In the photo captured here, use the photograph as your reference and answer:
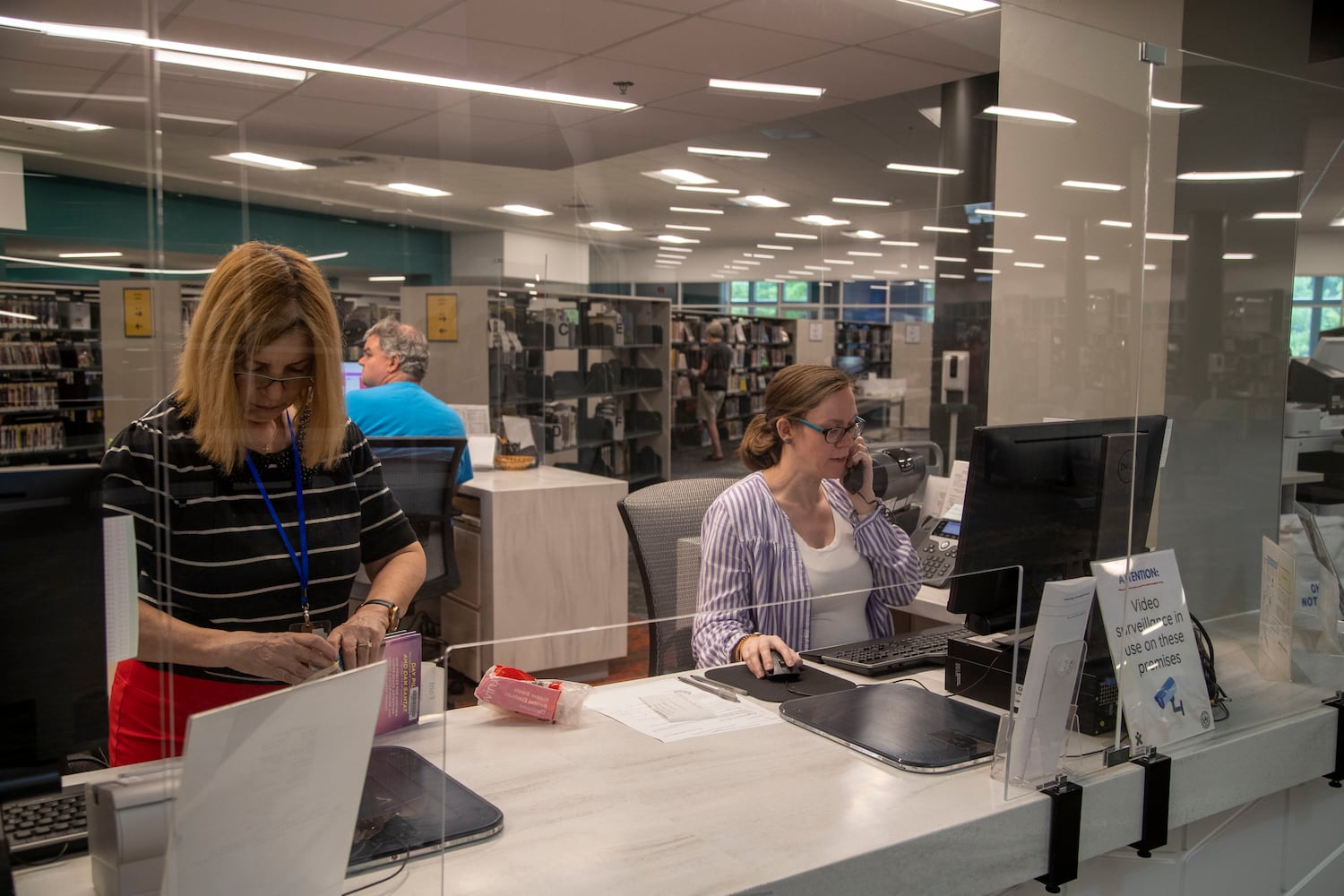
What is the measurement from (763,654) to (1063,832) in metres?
0.59

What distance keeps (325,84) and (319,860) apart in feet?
3.96

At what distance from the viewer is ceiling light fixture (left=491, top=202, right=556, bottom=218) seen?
3606mm

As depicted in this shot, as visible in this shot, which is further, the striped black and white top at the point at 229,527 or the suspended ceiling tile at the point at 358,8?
the suspended ceiling tile at the point at 358,8

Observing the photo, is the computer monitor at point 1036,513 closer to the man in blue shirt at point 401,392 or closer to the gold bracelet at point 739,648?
the gold bracelet at point 739,648

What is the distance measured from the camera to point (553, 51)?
342 centimetres

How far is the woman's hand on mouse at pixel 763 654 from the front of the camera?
1.79 metres

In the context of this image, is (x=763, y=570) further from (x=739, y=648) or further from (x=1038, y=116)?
(x=1038, y=116)

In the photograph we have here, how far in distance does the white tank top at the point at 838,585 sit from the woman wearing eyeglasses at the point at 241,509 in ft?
3.62

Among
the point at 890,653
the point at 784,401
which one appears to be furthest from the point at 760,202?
the point at 890,653

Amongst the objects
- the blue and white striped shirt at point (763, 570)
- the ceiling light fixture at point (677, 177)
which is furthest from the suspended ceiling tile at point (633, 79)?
the blue and white striped shirt at point (763, 570)

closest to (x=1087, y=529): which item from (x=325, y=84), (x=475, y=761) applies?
(x=475, y=761)

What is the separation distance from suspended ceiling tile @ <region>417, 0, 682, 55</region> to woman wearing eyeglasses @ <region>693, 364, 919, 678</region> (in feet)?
5.11

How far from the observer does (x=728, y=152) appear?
15.8 feet

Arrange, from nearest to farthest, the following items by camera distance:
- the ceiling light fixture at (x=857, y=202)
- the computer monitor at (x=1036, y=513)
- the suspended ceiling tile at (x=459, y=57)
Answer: the computer monitor at (x=1036, y=513) < the suspended ceiling tile at (x=459, y=57) < the ceiling light fixture at (x=857, y=202)
